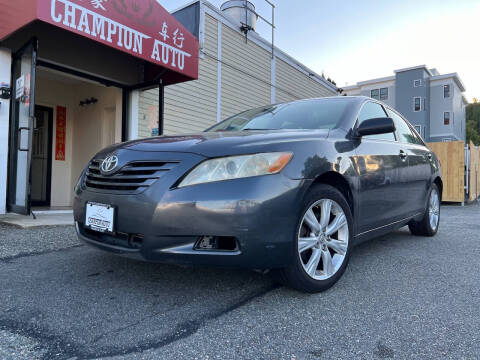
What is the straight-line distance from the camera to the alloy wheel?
7.54ft

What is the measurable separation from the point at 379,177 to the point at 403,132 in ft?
4.25

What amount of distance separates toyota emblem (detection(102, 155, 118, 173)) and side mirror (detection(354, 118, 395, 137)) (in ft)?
6.02

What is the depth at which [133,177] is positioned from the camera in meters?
2.17

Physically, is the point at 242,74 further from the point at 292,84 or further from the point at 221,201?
the point at 221,201

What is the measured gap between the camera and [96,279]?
2549mm

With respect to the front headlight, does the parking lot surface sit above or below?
below

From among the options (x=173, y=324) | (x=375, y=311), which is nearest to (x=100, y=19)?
(x=173, y=324)

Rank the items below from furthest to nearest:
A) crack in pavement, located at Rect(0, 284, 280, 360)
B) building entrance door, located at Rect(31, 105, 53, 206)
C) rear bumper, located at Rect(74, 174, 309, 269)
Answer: building entrance door, located at Rect(31, 105, 53, 206), rear bumper, located at Rect(74, 174, 309, 269), crack in pavement, located at Rect(0, 284, 280, 360)

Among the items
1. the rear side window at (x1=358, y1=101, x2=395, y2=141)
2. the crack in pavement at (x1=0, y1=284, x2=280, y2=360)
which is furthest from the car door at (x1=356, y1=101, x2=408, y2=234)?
the crack in pavement at (x1=0, y1=284, x2=280, y2=360)

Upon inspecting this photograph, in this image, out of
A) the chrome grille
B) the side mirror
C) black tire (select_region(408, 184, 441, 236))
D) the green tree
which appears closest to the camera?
the chrome grille

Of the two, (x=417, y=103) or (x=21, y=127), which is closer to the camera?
(x=21, y=127)

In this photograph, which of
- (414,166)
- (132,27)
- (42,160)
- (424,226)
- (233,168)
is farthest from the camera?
(42,160)

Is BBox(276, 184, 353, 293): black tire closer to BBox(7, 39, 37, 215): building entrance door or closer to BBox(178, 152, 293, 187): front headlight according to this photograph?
BBox(178, 152, 293, 187): front headlight

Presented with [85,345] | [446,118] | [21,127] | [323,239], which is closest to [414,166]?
[323,239]
